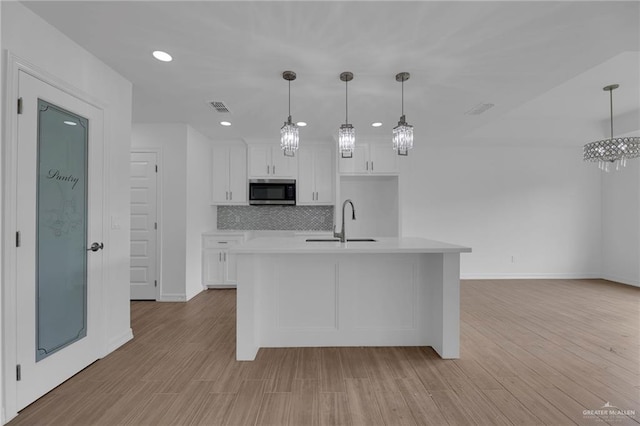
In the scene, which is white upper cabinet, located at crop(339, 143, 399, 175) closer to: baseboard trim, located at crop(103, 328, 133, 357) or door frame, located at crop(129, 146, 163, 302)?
door frame, located at crop(129, 146, 163, 302)

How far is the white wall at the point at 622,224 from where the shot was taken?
16.8 feet

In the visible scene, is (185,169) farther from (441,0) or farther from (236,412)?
(441,0)

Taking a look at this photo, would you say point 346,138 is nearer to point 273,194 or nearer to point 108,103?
point 108,103

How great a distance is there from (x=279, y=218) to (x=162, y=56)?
3.32 m

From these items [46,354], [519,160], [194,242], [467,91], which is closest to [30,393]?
[46,354]

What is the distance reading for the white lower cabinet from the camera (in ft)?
15.6

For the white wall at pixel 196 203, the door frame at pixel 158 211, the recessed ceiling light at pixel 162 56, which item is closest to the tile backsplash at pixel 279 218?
the white wall at pixel 196 203

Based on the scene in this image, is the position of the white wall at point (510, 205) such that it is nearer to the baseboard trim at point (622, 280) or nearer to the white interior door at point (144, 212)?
the baseboard trim at point (622, 280)

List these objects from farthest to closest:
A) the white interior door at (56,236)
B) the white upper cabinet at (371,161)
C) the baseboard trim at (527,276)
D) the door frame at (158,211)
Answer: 1. the baseboard trim at (527,276)
2. the white upper cabinet at (371,161)
3. the door frame at (158,211)
4. the white interior door at (56,236)

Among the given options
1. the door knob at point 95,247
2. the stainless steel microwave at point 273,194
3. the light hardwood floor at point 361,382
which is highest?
the stainless steel microwave at point 273,194

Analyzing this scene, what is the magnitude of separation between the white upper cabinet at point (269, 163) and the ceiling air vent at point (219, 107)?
4.48ft

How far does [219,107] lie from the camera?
3.55 meters

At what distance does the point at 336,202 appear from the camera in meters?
4.92

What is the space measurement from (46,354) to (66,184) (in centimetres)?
115
